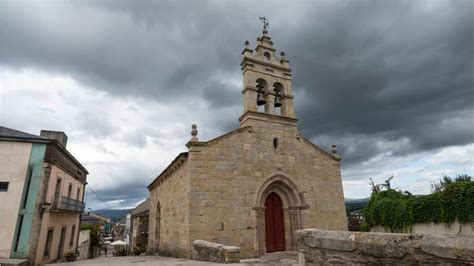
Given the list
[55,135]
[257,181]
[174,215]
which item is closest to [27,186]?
[174,215]

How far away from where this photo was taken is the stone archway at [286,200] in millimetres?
10289

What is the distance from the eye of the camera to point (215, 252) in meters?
7.08

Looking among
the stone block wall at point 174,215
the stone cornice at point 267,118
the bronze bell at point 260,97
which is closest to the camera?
the stone block wall at point 174,215

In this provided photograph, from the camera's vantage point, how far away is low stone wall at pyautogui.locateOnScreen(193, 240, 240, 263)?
21.7ft

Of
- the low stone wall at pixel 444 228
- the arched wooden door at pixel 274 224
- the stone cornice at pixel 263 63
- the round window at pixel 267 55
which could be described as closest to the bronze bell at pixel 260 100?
the stone cornice at pixel 263 63

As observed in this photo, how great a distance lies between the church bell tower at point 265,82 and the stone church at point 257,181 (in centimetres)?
4

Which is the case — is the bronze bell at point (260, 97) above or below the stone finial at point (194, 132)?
above

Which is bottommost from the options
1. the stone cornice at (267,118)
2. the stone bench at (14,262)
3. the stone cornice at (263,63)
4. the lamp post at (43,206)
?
the stone bench at (14,262)

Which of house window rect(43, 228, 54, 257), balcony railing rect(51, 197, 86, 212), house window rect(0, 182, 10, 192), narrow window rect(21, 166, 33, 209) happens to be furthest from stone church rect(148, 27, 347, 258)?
house window rect(0, 182, 10, 192)

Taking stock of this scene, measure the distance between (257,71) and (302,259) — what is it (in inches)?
343

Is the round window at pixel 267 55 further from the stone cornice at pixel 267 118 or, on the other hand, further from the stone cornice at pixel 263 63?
the stone cornice at pixel 267 118

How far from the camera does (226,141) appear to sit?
33.8 ft

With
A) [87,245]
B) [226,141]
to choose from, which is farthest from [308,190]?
[87,245]

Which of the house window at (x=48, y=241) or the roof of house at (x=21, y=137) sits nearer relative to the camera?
the roof of house at (x=21, y=137)
